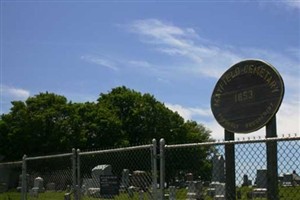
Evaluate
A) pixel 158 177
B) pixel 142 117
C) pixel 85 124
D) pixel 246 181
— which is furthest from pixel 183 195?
pixel 142 117

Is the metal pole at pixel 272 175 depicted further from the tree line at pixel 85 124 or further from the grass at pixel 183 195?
the tree line at pixel 85 124

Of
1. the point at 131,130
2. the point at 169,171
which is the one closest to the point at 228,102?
the point at 169,171

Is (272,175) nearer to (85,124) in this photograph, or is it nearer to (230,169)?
(230,169)

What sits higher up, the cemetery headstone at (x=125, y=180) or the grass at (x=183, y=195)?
the cemetery headstone at (x=125, y=180)

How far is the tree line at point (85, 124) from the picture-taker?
54562mm

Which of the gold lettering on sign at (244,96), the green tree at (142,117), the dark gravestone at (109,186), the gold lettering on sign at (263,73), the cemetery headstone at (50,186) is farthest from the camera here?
the green tree at (142,117)

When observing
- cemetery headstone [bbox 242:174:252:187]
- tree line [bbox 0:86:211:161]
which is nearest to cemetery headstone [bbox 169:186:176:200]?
cemetery headstone [bbox 242:174:252:187]

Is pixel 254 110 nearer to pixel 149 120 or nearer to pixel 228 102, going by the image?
pixel 228 102

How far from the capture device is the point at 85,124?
57.3 meters

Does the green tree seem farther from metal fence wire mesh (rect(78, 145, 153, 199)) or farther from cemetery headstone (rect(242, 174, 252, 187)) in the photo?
cemetery headstone (rect(242, 174, 252, 187))

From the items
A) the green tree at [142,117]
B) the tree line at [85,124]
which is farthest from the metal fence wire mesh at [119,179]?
the green tree at [142,117]

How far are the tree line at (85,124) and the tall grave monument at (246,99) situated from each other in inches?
1714

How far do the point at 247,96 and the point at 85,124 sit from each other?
4765cm

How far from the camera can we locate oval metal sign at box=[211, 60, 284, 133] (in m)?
10.2
